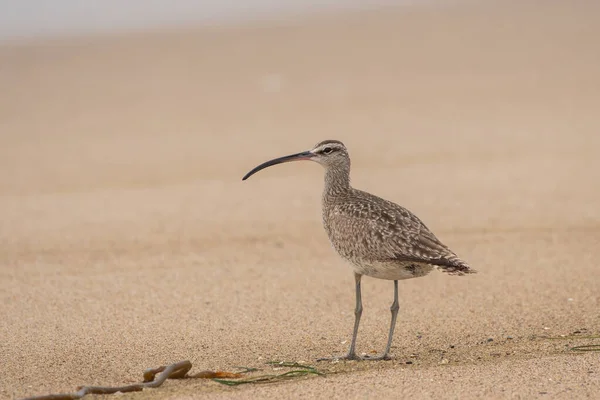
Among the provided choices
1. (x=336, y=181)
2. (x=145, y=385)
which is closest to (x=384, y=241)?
(x=336, y=181)

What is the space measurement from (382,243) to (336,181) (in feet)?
3.92

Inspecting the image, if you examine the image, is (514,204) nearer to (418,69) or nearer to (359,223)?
(359,223)

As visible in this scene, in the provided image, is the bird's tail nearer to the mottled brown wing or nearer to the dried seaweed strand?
the mottled brown wing

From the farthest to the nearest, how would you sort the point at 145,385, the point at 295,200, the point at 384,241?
the point at 295,200
the point at 384,241
the point at 145,385

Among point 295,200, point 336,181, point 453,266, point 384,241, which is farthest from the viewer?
point 295,200

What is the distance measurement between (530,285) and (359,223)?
9.14ft

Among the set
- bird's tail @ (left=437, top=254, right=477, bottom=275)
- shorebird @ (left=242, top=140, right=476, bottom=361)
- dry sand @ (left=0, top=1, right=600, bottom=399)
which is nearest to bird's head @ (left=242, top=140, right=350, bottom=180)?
shorebird @ (left=242, top=140, right=476, bottom=361)

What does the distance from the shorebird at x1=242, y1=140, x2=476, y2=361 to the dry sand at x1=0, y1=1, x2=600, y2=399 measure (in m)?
0.68

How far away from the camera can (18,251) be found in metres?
11.0

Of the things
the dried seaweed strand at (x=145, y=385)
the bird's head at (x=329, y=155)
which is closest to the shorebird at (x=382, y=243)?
the bird's head at (x=329, y=155)

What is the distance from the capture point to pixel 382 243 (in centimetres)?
711

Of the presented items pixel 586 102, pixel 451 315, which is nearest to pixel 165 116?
pixel 586 102

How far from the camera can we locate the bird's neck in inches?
320

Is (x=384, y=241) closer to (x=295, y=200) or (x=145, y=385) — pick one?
(x=145, y=385)
